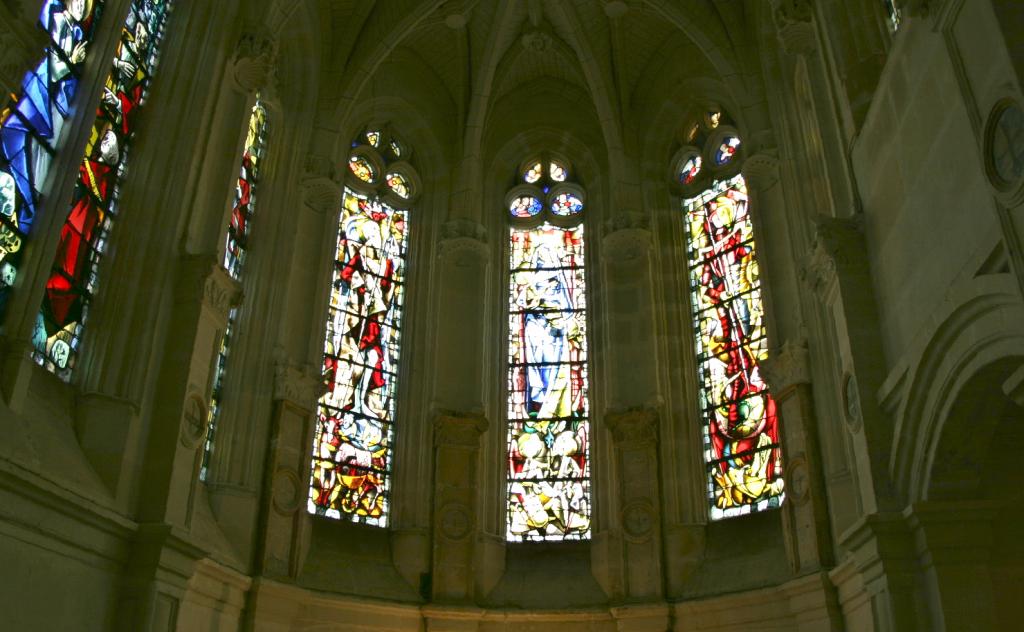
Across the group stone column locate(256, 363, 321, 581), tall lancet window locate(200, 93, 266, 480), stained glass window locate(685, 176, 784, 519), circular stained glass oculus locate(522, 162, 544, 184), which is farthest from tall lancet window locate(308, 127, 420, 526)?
stained glass window locate(685, 176, 784, 519)

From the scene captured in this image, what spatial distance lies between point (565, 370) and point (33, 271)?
888 centimetres

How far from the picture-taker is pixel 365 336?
14758 mm

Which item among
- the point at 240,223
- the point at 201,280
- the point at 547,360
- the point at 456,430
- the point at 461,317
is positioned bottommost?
the point at 456,430

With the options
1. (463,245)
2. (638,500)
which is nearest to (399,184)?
(463,245)

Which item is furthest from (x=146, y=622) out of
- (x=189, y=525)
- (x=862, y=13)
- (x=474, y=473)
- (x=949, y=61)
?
(x=862, y=13)

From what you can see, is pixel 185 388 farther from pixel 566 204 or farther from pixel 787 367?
pixel 566 204

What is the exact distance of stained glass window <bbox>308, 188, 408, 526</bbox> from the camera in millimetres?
13617

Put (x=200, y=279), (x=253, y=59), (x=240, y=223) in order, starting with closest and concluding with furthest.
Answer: (x=200, y=279), (x=253, y=59), (x=240, y=223)

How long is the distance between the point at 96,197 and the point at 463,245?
21.8 feet

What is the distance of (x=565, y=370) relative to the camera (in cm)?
1540

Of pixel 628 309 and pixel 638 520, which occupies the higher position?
pixel 628 309

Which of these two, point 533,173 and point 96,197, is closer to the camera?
point 96,197

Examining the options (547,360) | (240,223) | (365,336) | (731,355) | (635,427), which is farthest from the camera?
(547,360)

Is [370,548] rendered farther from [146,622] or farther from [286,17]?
[286,17]
